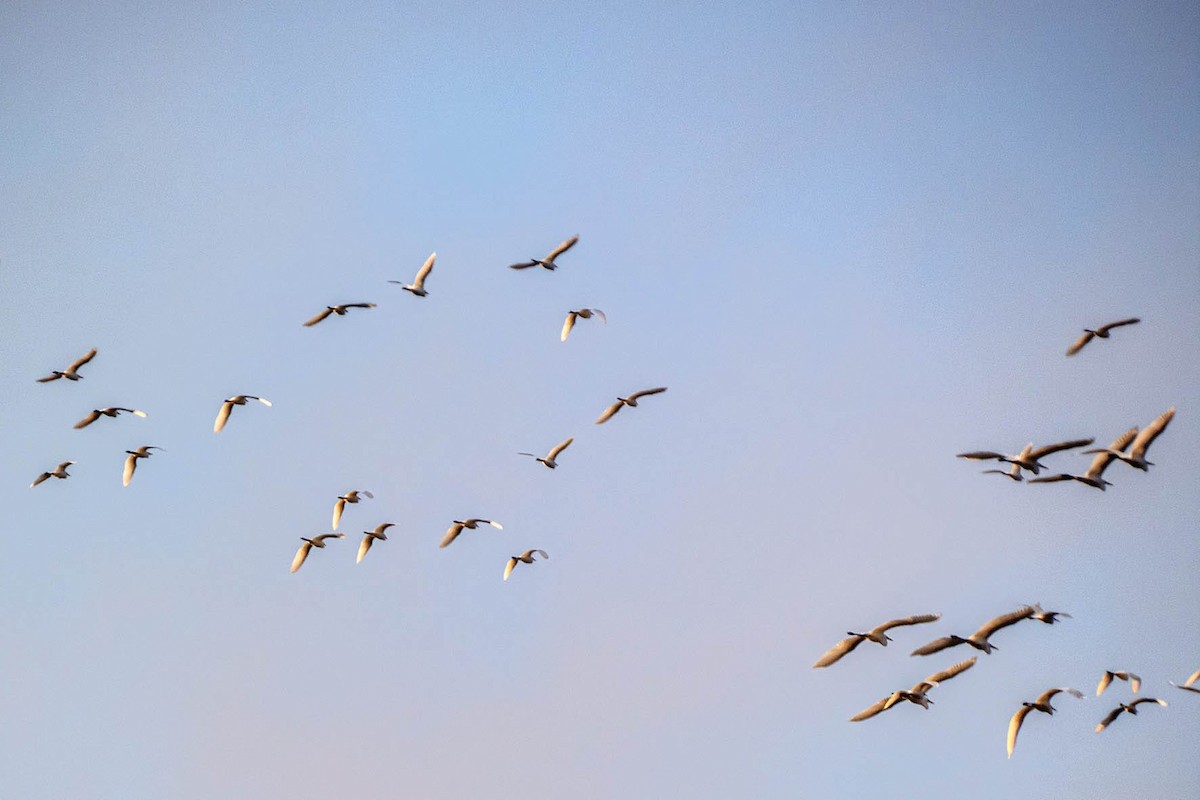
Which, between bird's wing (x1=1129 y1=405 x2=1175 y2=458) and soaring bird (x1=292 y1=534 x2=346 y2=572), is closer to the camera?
bird's wing (x1=1129 y1=405 x2=1175 y2=458)

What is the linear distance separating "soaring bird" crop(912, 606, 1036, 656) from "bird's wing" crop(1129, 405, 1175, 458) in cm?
811

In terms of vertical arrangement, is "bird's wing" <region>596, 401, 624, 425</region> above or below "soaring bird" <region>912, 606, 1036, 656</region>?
above

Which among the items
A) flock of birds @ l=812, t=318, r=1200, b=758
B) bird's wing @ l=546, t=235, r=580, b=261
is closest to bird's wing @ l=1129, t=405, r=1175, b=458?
flock of birds @ l=812, t=318, r=1200, b=758

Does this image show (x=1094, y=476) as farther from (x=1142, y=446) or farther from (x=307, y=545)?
(x=307, y=545)

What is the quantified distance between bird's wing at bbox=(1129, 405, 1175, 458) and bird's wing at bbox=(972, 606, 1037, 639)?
812 centimetres

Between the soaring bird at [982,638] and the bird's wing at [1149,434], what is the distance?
8107mm

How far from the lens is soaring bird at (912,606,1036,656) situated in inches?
2751

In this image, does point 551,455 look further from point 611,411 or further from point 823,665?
point 823,665

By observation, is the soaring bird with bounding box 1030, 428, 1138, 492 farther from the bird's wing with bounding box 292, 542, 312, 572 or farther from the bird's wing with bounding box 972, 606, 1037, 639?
the bird's wing with bounding box 292, 542, 312, 572

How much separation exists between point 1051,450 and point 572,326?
77.8 feet

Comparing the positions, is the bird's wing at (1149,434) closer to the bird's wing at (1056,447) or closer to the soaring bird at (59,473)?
the bird's wing at (1056,447)

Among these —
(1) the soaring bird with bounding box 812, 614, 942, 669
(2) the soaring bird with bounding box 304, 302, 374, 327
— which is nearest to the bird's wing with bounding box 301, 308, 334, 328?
(2) the soaring bird with bounding box 304, 302, 374, 327

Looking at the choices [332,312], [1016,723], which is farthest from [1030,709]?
[332,312]

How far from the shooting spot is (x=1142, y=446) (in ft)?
219
